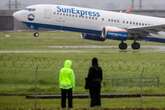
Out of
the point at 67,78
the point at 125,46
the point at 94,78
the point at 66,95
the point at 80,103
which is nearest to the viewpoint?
the point at 94,78

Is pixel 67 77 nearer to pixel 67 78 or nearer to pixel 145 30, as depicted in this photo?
pixel 67 78

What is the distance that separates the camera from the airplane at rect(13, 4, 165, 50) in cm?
7788

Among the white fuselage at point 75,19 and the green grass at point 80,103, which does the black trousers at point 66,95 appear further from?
the white fuselage at point 75,19

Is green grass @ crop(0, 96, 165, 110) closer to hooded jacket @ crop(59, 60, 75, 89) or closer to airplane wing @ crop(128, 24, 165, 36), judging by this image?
hooded jacket @ crop(59, 60, 75, 89)

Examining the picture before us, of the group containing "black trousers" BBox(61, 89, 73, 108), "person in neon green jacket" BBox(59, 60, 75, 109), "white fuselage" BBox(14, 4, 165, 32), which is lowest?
"black trousers" BBox(61, 89, 73, 108)

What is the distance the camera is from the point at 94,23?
78438 mm

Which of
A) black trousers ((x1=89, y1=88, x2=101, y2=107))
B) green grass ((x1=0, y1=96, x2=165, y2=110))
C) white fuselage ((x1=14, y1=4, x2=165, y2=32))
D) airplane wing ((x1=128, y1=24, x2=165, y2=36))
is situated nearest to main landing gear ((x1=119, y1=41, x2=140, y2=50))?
airplane wing ((x1=128, y1=24, x2=165, y2=36))

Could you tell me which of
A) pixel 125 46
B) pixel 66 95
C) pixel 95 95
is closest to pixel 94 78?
pixel 95 95

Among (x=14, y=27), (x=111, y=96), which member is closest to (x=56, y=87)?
(x=111, y=96)

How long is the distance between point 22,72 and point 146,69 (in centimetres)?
761

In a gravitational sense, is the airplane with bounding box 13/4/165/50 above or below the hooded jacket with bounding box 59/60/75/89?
above

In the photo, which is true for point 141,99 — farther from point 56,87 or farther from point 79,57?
point 79,57

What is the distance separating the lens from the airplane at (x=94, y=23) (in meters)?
77.9

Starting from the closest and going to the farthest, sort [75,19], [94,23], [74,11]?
[75,19]
[74,11]
[94,23]
